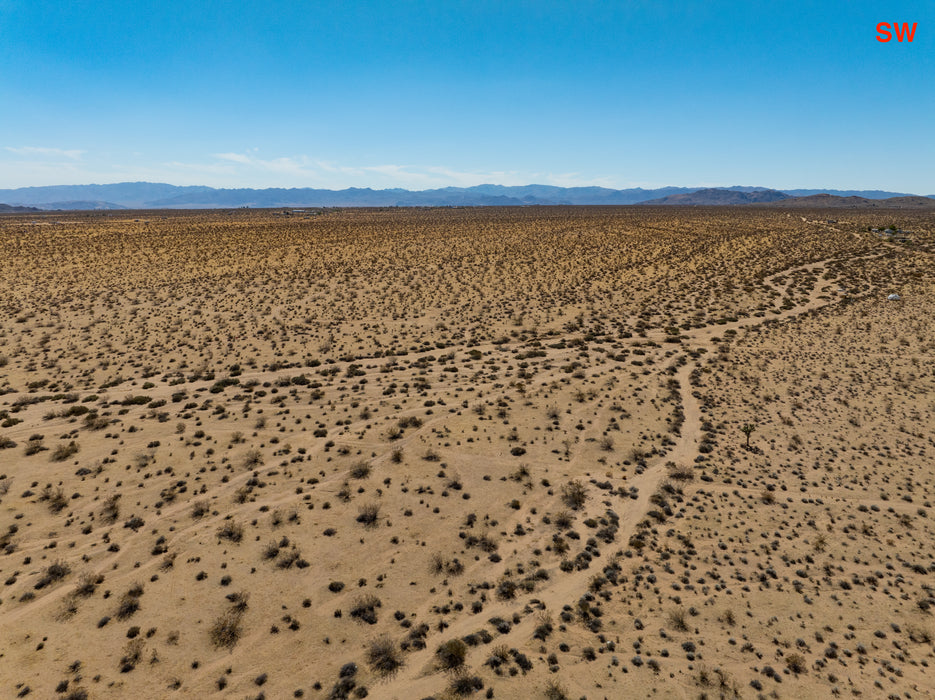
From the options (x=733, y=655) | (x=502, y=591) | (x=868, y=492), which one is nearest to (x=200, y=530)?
(x=502, y=591)

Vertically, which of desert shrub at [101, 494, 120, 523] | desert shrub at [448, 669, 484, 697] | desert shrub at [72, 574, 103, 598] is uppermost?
desert shrub at [101, 494, 120, 523]

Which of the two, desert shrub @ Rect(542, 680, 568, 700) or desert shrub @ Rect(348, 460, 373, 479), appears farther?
desert shrub @ Rect(348, 460, 373, 479)

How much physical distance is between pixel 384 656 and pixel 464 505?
658 centimetres

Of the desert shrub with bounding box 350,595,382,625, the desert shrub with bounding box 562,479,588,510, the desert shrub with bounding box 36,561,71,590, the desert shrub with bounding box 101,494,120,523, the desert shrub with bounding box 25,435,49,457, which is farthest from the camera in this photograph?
the desert shrub with bounding box 25,435,49,457

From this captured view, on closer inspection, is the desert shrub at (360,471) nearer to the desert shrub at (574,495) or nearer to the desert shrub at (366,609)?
the desert shrub at (366,609)

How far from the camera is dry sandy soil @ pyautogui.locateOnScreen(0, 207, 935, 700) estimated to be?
11.9 metres

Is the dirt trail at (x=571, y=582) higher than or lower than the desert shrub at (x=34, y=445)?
lower

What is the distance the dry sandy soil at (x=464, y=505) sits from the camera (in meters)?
11.9

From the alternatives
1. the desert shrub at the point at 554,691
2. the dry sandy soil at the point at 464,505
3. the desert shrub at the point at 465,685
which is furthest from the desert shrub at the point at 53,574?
the desert shrub at the point at 554,691

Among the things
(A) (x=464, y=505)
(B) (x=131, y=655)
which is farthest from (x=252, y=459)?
(A) (x=464, y=505)

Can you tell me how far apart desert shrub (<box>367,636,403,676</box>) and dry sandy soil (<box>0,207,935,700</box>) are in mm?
66

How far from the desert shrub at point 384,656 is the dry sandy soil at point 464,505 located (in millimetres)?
66

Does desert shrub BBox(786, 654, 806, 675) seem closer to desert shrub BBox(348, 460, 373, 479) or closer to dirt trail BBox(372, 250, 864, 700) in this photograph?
dirt trail BBox(372, 250, 864, 700)

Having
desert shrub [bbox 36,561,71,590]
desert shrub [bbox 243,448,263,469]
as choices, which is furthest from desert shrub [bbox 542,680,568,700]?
desert shrub [bbox 36,561,71,590]
